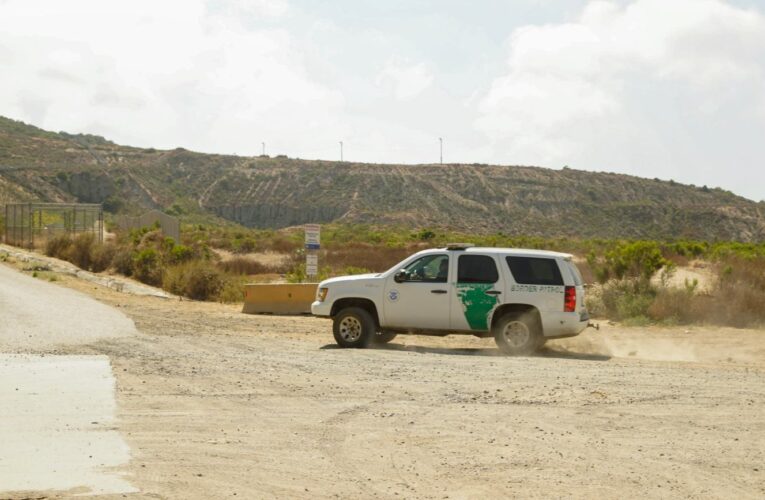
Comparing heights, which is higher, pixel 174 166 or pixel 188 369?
pixel 174 166

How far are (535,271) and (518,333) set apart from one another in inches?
41.9

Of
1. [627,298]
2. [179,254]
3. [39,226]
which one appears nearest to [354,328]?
[627,298]

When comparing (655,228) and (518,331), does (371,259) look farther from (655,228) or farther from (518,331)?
(655,228)

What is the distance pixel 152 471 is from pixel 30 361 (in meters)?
6.26

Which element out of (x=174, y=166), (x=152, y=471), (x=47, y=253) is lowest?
(x=152, y=471)

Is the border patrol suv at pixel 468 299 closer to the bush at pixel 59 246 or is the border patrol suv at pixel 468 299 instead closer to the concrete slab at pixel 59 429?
the concrete slab at pixel 59 429

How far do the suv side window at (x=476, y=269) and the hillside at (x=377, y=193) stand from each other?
84099 millimetres

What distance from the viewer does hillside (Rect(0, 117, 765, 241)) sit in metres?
105

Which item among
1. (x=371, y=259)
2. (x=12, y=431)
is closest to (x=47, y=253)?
(x=371, y=259)

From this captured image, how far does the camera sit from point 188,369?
43.4 ft

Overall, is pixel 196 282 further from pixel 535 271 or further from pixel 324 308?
pixel 535 271

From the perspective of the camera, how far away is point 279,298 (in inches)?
926

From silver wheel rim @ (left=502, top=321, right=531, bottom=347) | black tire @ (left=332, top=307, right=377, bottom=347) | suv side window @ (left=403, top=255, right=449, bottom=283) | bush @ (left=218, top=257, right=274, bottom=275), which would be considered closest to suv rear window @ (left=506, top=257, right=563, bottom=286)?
silver wheel rim @ (left=502, top=321, right=531, bottom=347)

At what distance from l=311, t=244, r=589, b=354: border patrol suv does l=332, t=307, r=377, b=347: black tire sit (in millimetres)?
17
